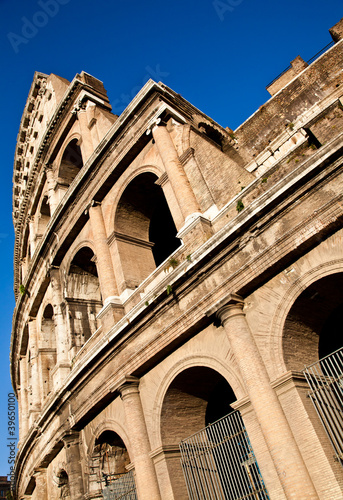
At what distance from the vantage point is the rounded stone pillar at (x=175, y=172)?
834 centimetres

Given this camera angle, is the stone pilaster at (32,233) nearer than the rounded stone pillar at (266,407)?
No

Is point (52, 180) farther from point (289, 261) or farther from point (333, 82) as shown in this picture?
point (289, 261)

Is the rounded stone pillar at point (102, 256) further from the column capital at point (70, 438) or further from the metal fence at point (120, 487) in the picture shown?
the metal fence at point (120, 487)

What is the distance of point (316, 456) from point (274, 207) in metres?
3.37

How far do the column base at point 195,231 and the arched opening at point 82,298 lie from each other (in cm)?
417

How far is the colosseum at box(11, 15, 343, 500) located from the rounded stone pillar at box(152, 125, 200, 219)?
39mm

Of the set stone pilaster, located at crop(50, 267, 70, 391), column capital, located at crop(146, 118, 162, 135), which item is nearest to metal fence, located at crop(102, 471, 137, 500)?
stone pilaster, located at crop(50, 267, 70, 391)

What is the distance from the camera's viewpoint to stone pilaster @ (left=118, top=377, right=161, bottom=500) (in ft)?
23.4

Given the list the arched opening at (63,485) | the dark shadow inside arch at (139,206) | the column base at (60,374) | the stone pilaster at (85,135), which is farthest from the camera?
the stone pilaster at (85,135)

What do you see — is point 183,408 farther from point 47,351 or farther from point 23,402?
point 23,402

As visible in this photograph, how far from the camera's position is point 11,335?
18156 millimetres

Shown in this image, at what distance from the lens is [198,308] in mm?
7059

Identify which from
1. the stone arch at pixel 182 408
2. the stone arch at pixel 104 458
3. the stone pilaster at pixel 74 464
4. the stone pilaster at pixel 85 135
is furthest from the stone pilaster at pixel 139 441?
the stone pilaster at pixel 85 135

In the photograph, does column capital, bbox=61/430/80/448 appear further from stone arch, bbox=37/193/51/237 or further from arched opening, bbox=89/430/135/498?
stone arch, bbox=37/193/51/237
